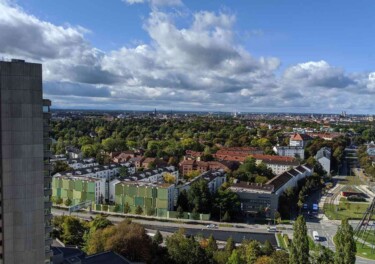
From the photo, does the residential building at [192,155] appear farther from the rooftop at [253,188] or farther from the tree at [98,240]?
the tree at [98,240]

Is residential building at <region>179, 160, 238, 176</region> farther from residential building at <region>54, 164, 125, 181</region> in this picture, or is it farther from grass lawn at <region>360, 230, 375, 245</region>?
grass lawn at <region>360, 230, 375, 245</region>

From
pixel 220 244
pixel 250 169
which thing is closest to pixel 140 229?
pixel 220 244

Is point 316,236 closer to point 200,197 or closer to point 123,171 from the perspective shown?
point 200,197

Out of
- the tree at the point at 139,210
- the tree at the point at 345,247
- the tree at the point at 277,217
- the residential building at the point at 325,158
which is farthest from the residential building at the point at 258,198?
the residential building at the point at 325,158

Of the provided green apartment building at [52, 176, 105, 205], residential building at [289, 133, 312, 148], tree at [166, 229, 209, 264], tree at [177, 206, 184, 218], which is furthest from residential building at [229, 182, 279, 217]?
residential building at [289, 133, 312, 148]

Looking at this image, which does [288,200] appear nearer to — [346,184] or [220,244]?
[220,244]

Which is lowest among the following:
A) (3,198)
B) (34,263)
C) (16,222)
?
(34,263)
